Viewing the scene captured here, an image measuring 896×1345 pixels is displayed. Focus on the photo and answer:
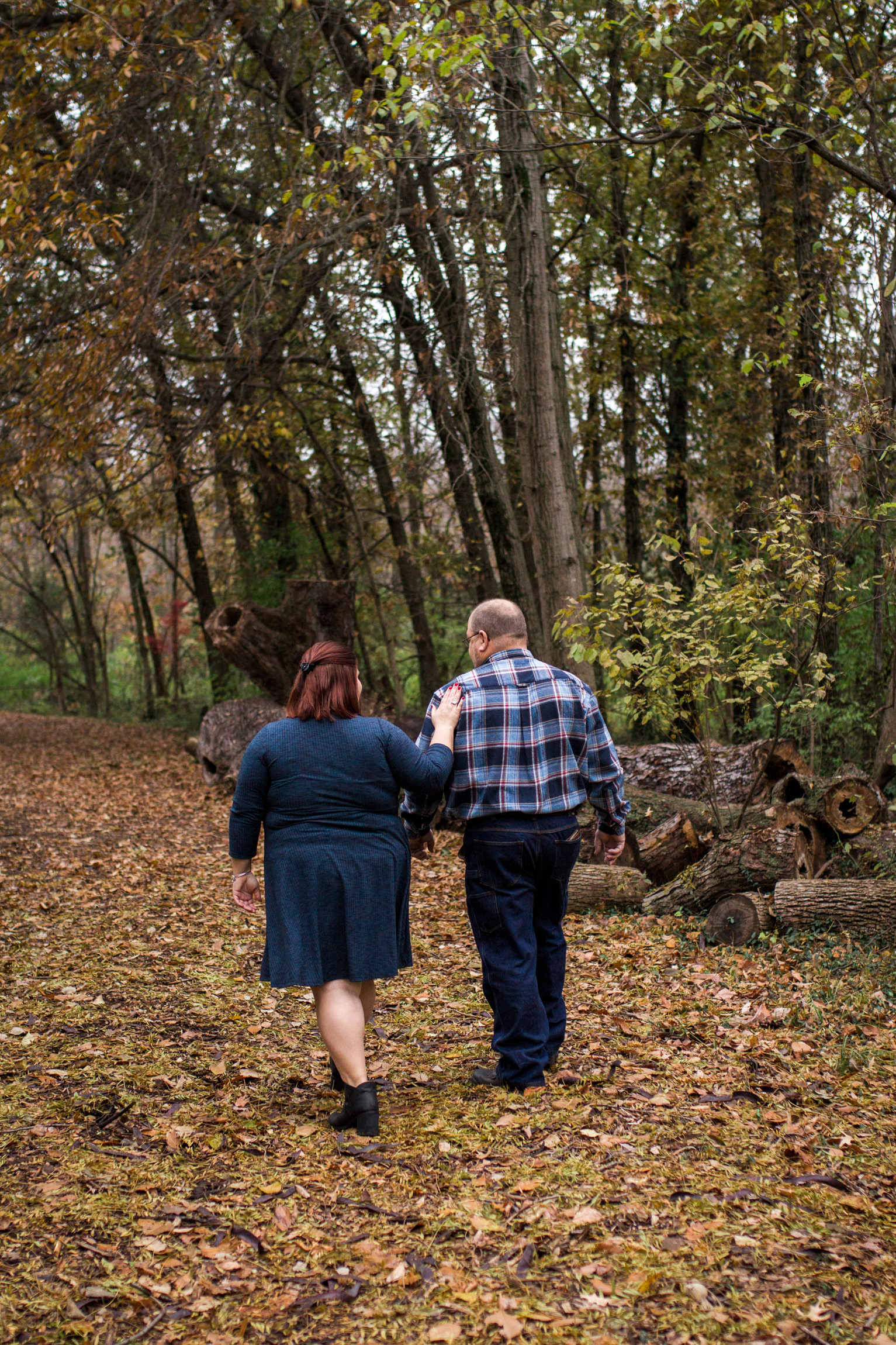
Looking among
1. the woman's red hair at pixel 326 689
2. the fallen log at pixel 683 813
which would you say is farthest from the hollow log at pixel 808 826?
the woman's red hair at pixel 326 689

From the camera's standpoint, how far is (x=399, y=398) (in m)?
11.1

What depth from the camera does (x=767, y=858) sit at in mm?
6633

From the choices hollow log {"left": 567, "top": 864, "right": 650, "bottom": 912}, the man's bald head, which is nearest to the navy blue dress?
the man's bald head

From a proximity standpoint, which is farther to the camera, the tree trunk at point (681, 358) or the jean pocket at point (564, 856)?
the tree trunk at point (681, 358)

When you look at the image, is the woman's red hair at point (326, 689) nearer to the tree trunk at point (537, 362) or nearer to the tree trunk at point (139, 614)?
the tree trunk at point (537, 362)

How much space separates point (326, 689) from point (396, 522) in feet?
34.7

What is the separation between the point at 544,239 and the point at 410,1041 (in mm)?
6648

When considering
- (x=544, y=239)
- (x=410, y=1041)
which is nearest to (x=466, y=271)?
(x=544, y=239)

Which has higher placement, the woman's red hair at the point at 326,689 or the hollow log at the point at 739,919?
the woman's red hair at the point at 326,689

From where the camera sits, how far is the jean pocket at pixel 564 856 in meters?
4.18

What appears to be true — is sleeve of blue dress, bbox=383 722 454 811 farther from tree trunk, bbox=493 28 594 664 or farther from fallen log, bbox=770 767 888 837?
tree trunk, bbox=493 28 594 664

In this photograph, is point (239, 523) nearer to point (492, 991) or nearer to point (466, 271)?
point (466, 271)

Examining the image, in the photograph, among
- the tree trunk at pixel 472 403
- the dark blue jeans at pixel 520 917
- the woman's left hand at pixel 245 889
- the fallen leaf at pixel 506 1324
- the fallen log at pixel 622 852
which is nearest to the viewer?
the fallen leaf at pixel 506 1324

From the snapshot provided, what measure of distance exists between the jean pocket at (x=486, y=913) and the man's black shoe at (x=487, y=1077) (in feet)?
2.24
